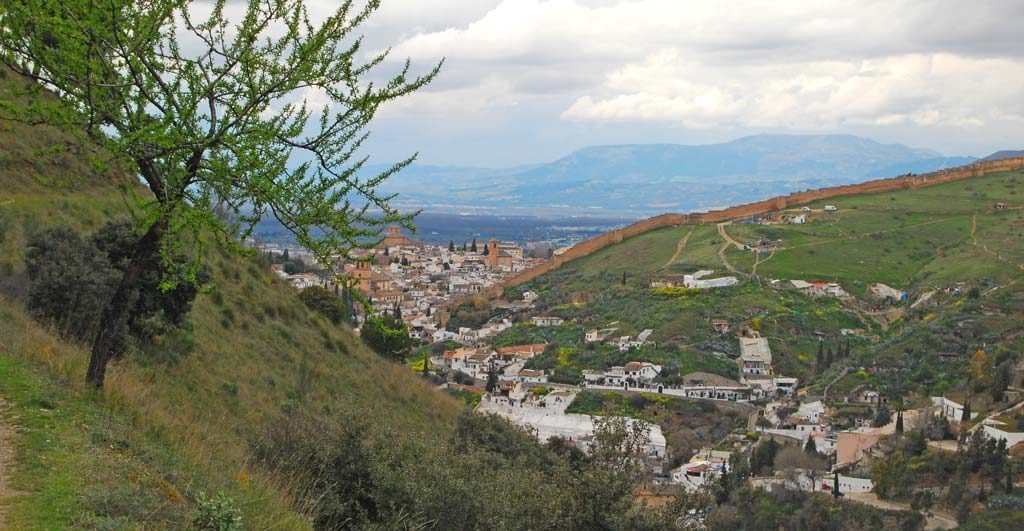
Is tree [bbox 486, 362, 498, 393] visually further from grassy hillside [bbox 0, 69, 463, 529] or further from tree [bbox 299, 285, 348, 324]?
grassy hillside [bbox 0, 69, 463, 529]

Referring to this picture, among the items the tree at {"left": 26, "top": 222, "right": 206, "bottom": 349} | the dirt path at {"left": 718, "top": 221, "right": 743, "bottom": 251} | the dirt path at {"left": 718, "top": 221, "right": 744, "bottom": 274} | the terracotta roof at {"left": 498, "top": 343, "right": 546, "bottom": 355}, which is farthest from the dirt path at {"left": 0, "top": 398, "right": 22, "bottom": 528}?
the dirt path at {"left": 718, "top": 221, "right": 743, "bottom": 251}

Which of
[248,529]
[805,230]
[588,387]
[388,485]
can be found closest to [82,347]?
[388,485]

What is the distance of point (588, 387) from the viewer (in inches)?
1624

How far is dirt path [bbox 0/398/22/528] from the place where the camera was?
4.23 metres

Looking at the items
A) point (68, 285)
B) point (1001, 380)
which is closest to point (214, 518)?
point (68, 285)

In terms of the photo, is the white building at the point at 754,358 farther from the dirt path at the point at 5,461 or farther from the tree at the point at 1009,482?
the dirt path at the point at 5,461

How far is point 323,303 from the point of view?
20438 mm

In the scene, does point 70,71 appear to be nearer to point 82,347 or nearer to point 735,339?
point 82,347

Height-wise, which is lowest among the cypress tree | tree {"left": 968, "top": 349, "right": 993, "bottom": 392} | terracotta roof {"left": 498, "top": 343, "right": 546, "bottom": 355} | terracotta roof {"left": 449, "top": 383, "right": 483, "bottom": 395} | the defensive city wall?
the cypress tree

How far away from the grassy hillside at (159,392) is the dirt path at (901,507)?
14.0 m

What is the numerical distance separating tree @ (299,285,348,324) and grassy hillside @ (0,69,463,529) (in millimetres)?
583

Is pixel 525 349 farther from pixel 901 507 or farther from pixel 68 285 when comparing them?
pixel 68 285

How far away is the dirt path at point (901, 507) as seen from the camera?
24.1 metres

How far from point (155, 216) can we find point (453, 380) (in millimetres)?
37971
